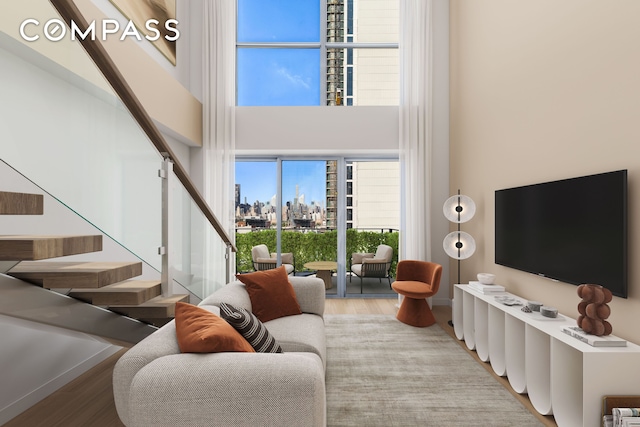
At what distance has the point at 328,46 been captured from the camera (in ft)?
19.0

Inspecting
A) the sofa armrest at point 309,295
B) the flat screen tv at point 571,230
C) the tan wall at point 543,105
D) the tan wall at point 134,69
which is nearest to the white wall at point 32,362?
the sofa armrest at point 309,295

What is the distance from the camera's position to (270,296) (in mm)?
3064

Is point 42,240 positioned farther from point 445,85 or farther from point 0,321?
point 445,85

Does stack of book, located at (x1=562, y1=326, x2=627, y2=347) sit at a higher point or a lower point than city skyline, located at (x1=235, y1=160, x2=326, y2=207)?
lower

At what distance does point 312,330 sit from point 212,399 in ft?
4.50

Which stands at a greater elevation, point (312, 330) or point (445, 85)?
point (445, 85)

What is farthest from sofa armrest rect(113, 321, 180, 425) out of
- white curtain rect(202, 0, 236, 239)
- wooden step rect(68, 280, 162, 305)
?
white curtain rect(202, 0, 236, 239)

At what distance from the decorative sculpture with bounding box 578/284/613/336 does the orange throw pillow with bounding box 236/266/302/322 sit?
204cm

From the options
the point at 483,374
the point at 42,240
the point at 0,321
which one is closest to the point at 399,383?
the point at 483,374

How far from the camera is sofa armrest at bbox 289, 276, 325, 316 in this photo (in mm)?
3273

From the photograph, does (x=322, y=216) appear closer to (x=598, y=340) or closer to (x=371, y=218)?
(x=371, y=218)

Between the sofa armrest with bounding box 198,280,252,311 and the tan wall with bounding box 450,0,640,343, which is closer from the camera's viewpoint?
the tan wall with bounding box 450,0,640,343

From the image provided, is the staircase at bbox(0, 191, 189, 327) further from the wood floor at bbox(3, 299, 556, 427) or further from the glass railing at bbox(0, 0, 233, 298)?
the wood floor at bbox(3, 299, 556, 427)

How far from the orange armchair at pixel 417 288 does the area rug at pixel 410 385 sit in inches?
12.4
